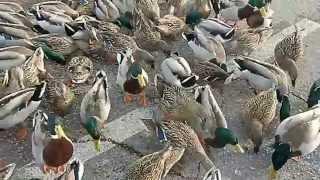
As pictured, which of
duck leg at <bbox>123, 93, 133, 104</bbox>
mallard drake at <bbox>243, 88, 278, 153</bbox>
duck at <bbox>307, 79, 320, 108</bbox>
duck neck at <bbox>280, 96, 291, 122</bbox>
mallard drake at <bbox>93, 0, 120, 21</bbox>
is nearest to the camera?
mallard drake at <bbox>243, 88, 278, 153</bbox>

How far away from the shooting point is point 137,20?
20.6 ft

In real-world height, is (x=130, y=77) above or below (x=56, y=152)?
above

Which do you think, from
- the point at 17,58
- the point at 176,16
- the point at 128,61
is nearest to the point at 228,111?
the point at 128,61

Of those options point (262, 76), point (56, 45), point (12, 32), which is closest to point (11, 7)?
point (12, 32)

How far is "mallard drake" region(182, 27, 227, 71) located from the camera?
5918mm

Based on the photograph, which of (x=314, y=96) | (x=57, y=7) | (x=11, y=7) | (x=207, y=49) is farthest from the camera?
(x=11, y=7)

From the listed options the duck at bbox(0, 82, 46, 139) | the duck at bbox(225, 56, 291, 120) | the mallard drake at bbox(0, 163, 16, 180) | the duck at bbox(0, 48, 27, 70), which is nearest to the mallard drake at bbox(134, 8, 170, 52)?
the duck at bbox(225, 56, 291, 120)

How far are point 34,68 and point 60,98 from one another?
17.1 inches

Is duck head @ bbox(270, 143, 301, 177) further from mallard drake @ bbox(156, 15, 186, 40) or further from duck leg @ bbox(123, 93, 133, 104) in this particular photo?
mallard drake @ bbox(156, 15, 186, 40)

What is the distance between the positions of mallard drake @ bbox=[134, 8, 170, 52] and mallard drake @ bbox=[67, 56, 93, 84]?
0.64 metres

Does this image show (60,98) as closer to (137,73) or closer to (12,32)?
(137,73)

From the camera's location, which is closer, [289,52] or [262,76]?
[262,76]

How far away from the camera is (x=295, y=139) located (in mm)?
4992

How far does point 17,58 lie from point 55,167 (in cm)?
135
